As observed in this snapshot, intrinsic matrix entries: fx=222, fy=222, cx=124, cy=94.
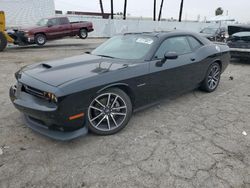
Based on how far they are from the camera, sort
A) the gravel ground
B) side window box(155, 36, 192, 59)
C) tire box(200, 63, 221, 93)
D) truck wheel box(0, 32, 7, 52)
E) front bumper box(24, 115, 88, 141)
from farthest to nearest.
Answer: truck wheel box(0, 32, 7, 52), tire box(200, 63, 221, 93), side window box(155, 36, 192, 59), front bumper box(24, 115, 88, 141), the gravel ground

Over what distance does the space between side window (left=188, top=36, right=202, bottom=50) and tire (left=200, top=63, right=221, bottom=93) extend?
58 cm

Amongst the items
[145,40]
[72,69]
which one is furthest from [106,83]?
[145,40]

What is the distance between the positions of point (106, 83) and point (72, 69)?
23.5 inches

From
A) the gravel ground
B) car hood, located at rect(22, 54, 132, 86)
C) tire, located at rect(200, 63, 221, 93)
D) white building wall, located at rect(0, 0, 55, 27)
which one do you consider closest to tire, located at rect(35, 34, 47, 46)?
the gravel ground

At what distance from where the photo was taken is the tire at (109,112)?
10.1 feet

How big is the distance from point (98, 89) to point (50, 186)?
1.29 metres

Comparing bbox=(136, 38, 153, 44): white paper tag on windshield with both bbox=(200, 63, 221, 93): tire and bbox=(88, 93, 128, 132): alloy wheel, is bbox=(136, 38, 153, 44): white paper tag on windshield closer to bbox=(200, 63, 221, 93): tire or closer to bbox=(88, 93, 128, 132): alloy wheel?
bbox=(88, 93, 128, 132): alloy wheel

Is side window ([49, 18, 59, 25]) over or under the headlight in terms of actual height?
over

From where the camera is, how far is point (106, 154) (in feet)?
9.27

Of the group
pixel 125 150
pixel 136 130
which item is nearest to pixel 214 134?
pixel 136 130

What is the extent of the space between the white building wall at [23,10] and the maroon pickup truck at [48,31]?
35.5ft

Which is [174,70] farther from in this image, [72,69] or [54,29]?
[54,29]

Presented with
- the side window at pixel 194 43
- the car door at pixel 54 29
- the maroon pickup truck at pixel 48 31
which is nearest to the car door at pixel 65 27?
the maroon pickup truck at pixel 48 31

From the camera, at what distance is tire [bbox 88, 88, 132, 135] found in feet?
10.1
